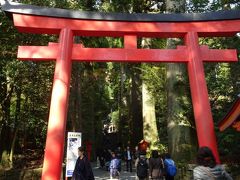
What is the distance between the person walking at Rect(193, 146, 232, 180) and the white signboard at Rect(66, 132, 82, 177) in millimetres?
6453

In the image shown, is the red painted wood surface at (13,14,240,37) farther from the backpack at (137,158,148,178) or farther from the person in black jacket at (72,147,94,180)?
the backpack at (137,158,148,178)

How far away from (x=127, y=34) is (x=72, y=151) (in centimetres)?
379

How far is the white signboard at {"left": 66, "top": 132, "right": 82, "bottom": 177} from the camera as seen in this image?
31.5ft

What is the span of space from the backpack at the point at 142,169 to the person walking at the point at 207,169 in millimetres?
6247

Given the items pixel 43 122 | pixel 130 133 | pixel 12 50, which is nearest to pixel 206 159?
pixel 12 50

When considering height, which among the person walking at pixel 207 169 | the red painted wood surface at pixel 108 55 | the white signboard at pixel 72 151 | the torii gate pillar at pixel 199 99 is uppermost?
the red painted wood surface at pixel 108 55

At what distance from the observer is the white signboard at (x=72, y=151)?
9.59m

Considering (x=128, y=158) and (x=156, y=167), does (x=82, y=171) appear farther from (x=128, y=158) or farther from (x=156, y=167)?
(x=128, y=158)

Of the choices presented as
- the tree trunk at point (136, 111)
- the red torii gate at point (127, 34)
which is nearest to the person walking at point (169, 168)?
the red torii gate at point (127, 34)

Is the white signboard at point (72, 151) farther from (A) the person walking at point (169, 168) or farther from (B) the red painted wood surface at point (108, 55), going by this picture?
(A) the person walking at point (169, 168)

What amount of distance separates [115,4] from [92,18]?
25.0 ft

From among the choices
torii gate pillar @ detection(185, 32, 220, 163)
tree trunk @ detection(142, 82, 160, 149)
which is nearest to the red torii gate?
torii gate pillar @ detection(185, 32, 220, 163)

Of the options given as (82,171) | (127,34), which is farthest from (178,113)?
(82,171)

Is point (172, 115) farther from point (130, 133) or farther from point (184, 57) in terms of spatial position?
point (130, 133)
